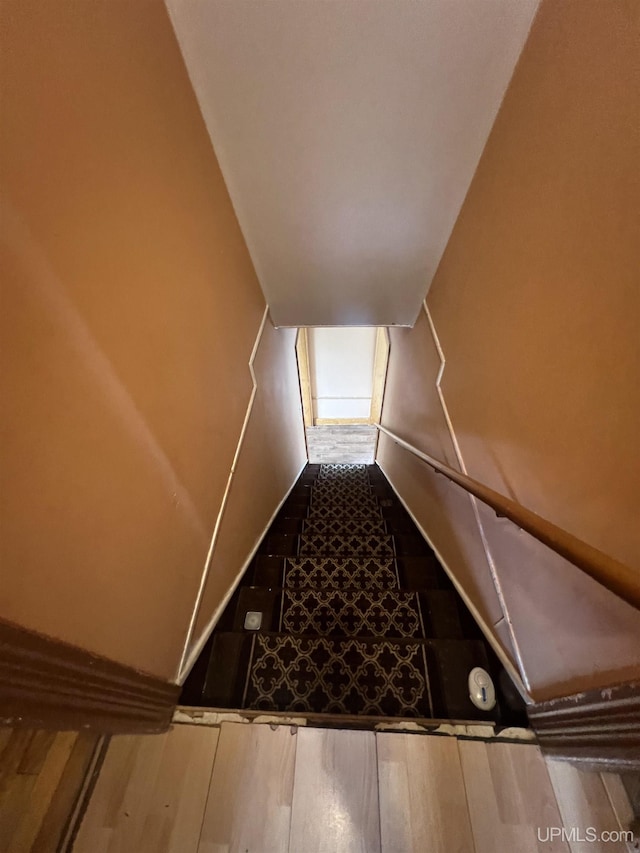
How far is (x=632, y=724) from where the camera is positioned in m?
1.01

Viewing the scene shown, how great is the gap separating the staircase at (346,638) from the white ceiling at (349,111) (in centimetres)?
212

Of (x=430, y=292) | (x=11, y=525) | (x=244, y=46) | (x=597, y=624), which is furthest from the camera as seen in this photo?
(x=430, y=292)

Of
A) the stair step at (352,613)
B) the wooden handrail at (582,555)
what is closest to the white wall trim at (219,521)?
the stair step at (352,613)

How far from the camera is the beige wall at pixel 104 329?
758 mm

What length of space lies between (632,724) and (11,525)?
5.13 ft

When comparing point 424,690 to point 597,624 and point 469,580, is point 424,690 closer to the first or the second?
point 469,580

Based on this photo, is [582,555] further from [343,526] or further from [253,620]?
[343,526]

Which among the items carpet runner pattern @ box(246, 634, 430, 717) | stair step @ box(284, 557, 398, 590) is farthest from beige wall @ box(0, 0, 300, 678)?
stair step @ box(284, 557, 398, 590)

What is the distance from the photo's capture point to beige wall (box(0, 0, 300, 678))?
758mm

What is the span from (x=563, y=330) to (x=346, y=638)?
5.67 ft

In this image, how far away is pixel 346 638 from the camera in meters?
2.00

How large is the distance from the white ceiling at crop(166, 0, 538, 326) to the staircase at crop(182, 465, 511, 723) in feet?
6.95

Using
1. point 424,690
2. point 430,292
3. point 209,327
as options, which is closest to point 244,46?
point 209,327

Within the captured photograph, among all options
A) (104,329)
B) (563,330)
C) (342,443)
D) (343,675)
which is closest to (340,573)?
(343,675)
